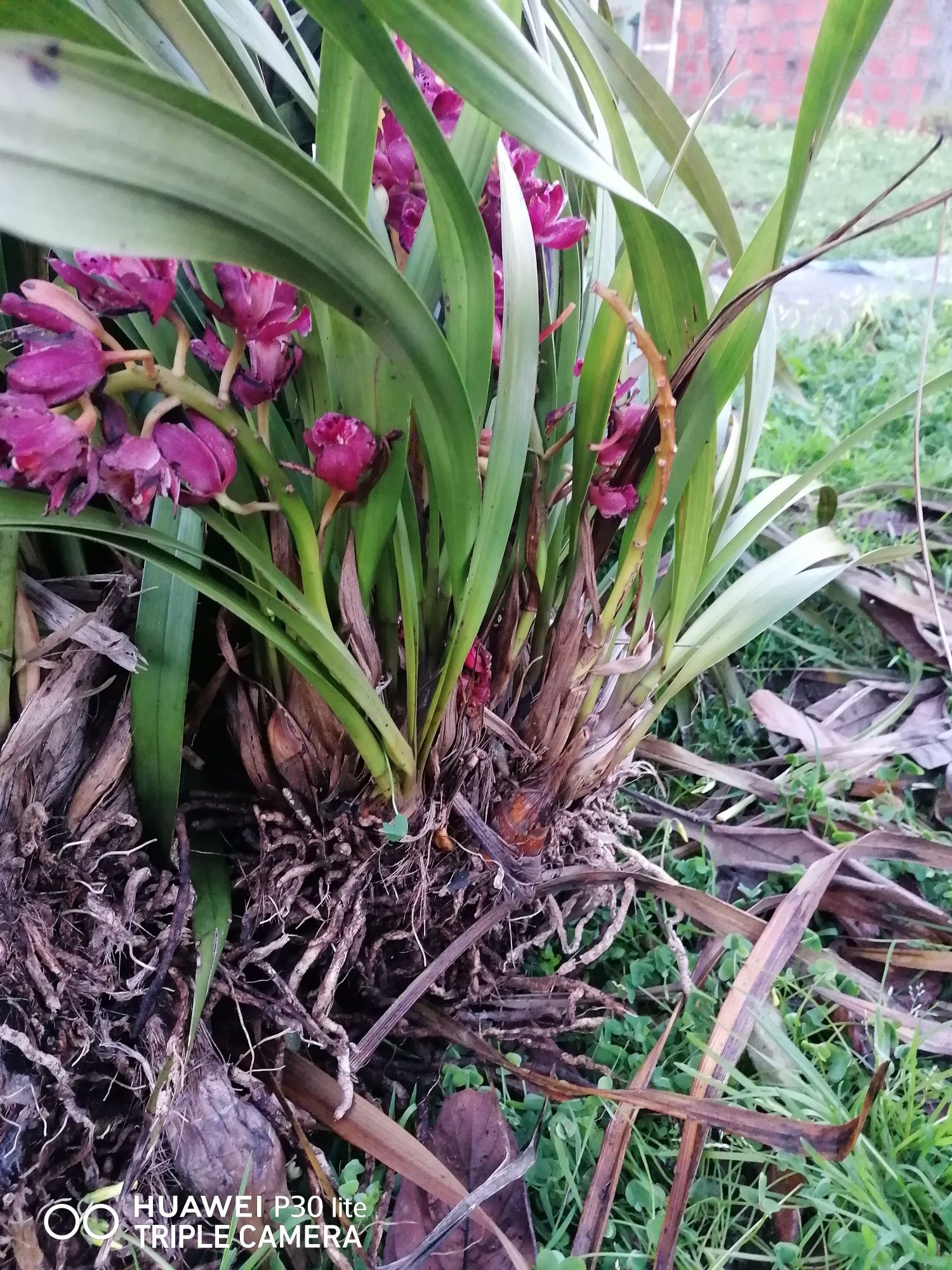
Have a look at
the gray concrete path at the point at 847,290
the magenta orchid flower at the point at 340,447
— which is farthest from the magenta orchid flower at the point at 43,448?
the gray concrete path at the point at 847,290

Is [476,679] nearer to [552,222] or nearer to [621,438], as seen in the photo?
[621,438]

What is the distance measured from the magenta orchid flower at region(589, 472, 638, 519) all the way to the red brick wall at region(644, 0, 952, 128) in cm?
258

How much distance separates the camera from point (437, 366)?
37cm

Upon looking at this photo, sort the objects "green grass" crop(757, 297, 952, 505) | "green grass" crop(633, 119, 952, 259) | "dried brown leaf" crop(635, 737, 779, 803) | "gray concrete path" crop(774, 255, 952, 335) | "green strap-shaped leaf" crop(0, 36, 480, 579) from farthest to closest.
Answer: "green grass" crop(633, 119, 952, 259), "gray concrete path" crop(774, 255, 952, 335), "green grass" crop(757, 297, 952, 505), "dried brown leaf" crop(635, 737, 779, 803), "green strap-shaped leaf" crop(0, 36, 480, 579)

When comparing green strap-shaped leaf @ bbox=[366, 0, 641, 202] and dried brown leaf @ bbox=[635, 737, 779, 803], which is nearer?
green strap-shaped leaf @ bbox=[366, 0, 641, 202]

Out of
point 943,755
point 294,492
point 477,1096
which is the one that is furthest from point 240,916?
point 943,755

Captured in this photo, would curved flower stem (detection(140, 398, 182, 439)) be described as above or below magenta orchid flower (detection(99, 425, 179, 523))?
above

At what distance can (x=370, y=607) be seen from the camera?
1.66ft

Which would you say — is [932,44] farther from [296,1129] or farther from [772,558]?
[296,1129]

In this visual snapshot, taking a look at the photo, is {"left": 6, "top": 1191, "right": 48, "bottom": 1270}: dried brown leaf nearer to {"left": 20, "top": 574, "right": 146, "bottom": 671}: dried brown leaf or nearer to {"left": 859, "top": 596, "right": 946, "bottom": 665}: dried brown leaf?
{"left": 20, "top": 574, "right": 146, "bottom": 671}: dried brown leaf

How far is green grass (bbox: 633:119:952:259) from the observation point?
2260 mm

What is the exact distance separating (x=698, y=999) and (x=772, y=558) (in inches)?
15.3

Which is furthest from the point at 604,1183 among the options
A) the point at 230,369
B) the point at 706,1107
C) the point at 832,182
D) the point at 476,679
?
the point at 832,182

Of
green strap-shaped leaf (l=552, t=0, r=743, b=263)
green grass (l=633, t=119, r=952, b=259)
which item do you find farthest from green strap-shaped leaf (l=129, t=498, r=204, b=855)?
green grass (l=633, t=119, r=952, b=259)
